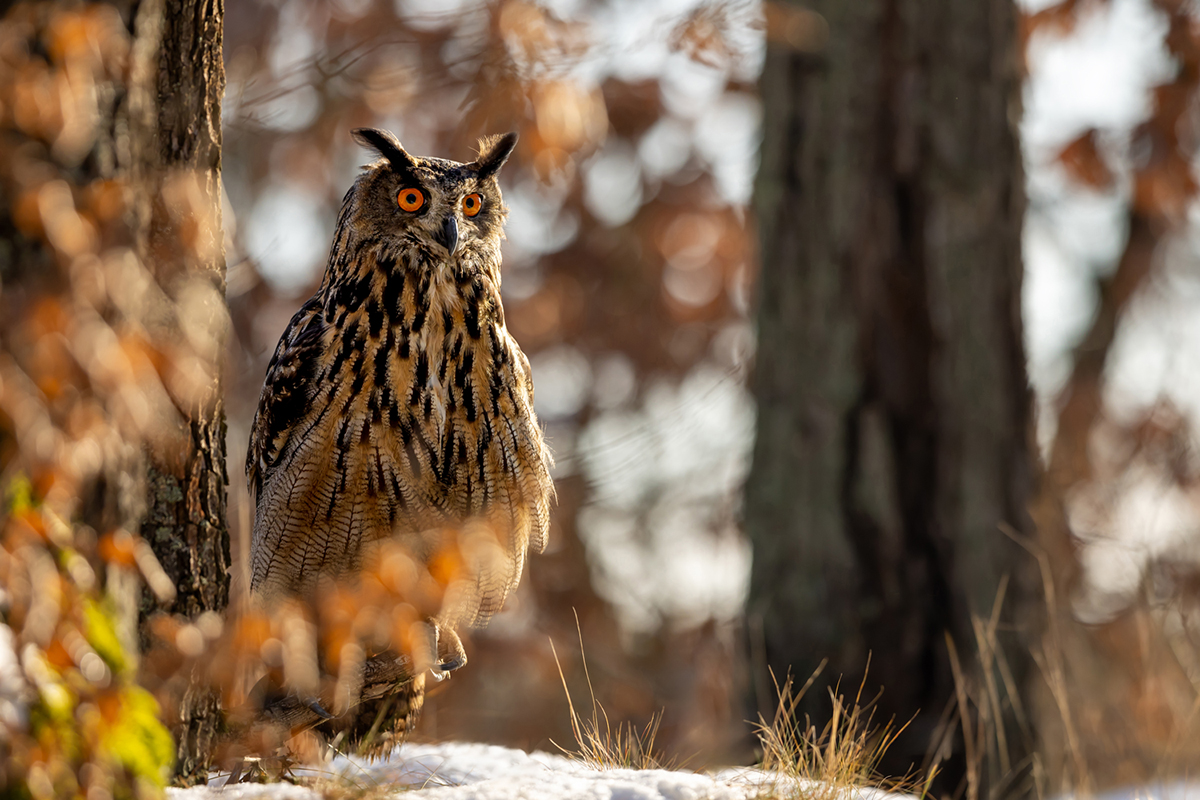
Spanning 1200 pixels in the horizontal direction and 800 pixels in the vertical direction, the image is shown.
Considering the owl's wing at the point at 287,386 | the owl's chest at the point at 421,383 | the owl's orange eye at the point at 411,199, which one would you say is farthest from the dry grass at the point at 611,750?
the owl's orange eye at the point at 411,199

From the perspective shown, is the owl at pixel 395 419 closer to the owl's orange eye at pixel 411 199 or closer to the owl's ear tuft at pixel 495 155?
the owl's orange eye at pixel 411 199

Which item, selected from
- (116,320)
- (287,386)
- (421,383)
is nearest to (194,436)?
(287,386)

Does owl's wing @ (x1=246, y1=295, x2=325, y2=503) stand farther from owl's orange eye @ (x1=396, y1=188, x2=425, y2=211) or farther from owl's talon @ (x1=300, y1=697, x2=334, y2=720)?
owl's talon @ (x1=300, y1=697, x2=334, y2=720)

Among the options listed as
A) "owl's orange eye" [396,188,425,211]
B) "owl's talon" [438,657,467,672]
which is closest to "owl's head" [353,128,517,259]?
"owl's orange eye" [396,188,425,211]

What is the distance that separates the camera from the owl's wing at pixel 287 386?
3.12 m

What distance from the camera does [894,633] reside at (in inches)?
164

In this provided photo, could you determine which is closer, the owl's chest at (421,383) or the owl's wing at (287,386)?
the owl's chest at (421,383)

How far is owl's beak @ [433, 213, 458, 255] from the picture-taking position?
3.18 metres

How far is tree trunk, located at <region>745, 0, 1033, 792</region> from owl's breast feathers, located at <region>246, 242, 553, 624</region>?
1506 mm

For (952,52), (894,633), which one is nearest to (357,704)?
(894,633)

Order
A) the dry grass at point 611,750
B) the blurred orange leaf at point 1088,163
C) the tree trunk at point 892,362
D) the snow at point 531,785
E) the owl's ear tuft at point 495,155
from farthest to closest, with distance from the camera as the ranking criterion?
the blurred orange leaf at point 1088,163 → the tree trunk at point 892,362 → the owl's ear tuft at point 495,155 → the dry grass at point 611,750 → the snow at point 531,785

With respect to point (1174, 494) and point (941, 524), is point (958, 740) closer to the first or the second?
point (941, 524)

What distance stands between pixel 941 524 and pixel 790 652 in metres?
0.81

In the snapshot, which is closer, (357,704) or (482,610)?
(357,704)
